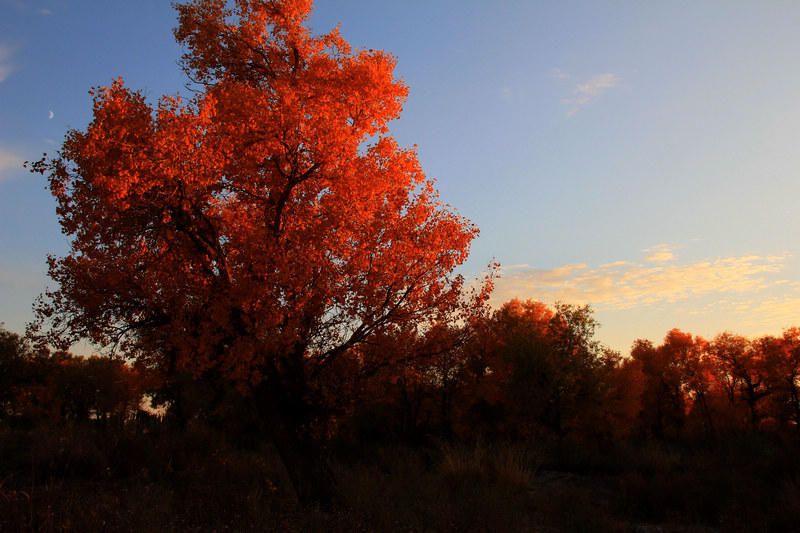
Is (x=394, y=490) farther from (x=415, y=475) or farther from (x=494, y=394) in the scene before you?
(x=494, y=394)

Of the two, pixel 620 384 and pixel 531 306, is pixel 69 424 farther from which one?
pixel 531 306

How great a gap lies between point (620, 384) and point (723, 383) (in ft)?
78.0

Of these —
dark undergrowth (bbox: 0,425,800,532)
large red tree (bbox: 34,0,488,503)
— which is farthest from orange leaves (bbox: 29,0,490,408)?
dark undergrowth (bbox: 0,425,800,532)

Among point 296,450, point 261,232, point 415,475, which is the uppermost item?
point 261,232

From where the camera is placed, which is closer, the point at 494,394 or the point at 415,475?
the point at 415,475

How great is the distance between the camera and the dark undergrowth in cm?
840

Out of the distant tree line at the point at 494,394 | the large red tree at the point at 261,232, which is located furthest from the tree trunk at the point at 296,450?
the distant tree line at the point at 494,394

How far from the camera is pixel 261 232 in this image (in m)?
11.1

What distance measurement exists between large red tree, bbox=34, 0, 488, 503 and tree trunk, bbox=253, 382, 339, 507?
0.11 ft

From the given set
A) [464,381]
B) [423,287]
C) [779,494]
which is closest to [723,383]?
[464,381]

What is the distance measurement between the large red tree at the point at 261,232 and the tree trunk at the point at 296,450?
34mm

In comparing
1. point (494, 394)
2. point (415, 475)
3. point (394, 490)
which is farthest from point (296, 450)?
point (494, 394)

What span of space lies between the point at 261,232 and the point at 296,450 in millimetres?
5493

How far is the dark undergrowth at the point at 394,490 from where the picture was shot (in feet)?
27.6
